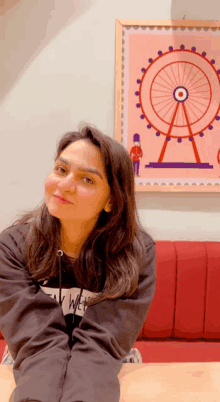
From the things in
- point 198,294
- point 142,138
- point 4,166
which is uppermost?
point 142,138

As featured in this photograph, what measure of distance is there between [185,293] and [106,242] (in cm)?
68

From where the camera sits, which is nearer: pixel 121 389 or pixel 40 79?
pixel 121 389

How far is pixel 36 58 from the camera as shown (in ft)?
4.62

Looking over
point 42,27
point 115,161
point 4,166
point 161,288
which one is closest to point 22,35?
point 42,27

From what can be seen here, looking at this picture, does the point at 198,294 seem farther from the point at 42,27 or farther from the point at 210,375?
the point at 42,27

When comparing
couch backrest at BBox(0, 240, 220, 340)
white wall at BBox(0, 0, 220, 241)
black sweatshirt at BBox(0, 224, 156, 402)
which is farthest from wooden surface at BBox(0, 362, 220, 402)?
white wall at BBox(0, 0, 220, 241)

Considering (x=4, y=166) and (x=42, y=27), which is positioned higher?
(x=42, y=27)

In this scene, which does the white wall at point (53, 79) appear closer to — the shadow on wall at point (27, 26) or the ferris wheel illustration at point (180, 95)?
the shadow on wall at point (27, 26)

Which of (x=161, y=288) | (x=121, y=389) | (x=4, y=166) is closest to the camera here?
(x=121, y=389)

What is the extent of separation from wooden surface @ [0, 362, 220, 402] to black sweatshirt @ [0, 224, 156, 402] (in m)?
0.03

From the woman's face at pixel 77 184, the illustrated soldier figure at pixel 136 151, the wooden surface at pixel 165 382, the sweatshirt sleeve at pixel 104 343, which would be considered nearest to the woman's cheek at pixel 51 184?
the woman's face at pixel 77 184

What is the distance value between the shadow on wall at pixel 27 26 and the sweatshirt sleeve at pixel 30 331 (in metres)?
0.93

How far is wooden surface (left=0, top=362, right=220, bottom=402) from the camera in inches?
24.2

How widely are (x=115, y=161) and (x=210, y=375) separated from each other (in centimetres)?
54
